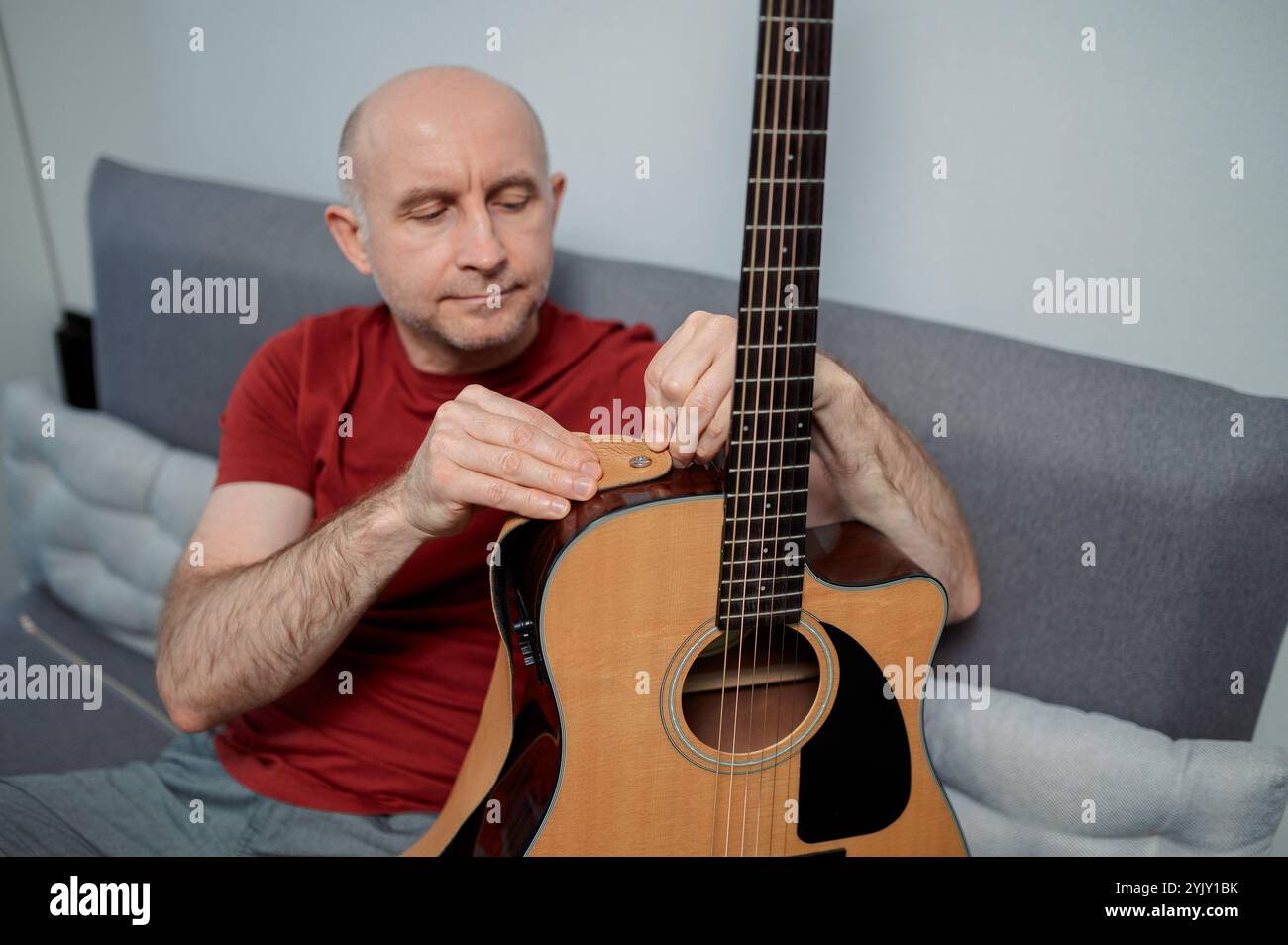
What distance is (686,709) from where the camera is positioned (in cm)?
100

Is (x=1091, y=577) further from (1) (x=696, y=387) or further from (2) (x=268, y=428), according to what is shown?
(2) (x=268, y=428)

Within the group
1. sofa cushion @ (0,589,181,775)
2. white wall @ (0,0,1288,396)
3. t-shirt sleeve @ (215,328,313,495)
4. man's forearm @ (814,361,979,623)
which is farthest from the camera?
sofa cushion @ (0,589,181,775)

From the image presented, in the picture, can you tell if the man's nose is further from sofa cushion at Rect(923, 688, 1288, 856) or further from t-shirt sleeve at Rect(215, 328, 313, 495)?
sofa cushion at Rect(923, 688, 1288, 856)

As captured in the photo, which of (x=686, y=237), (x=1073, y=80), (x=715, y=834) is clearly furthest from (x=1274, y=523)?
(x=686, y=237)

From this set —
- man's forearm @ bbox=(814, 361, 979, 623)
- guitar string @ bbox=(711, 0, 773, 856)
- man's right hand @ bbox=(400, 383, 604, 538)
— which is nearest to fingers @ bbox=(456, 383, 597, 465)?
man's right hand @ bbox=(400, 383, 604, 538)

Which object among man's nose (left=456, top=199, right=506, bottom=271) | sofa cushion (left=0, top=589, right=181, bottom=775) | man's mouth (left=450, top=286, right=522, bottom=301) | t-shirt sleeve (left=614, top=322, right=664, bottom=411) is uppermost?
man's nose (left=456, top=199, right=506, bottom=271)

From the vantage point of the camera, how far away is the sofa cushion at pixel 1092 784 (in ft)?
3.58

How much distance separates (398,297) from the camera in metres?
1.30

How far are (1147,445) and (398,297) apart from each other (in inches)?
37.8

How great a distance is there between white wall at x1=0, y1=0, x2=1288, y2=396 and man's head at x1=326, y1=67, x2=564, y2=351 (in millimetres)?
328

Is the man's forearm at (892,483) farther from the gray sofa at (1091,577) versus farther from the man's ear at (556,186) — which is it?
the man's ear at (556,186)

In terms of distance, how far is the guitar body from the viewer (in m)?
0.92

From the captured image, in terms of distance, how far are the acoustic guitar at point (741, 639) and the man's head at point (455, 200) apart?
387 mm

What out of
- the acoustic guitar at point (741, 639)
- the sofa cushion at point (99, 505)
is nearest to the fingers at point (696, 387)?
the acoustic guitar at point (741, 639)
